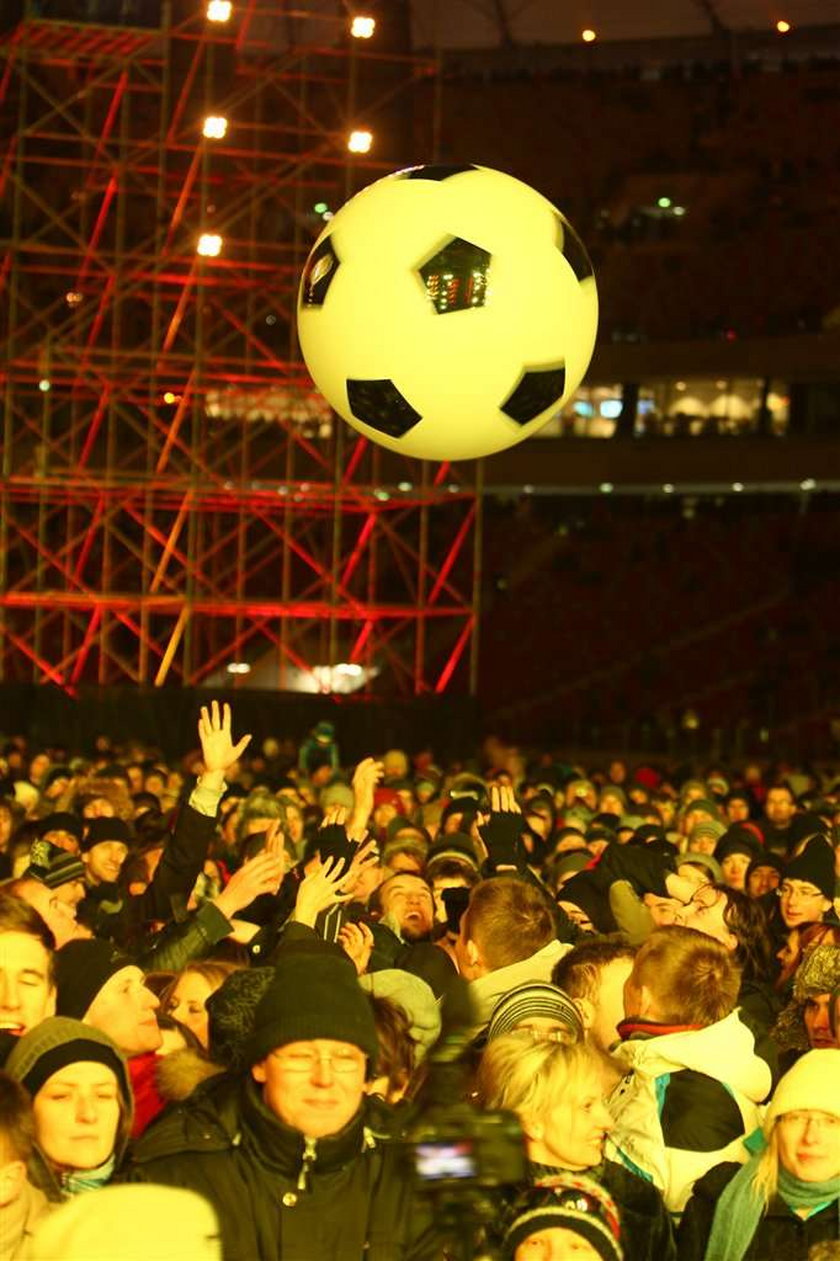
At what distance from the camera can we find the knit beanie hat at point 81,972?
536 centimetres

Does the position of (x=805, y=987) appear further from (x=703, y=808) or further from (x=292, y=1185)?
(x=703, y=808)

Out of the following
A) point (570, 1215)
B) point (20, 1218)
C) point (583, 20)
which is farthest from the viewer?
point (583, 20)

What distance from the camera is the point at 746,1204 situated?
455 centimetres

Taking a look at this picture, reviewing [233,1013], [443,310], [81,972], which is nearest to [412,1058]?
[233,1013]

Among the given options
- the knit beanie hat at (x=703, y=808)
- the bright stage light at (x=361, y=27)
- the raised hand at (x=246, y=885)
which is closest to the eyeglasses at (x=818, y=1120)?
the raised hand at (x=246, y=885)

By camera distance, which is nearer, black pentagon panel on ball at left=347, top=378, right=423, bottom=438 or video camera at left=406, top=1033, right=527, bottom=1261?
video camera at left=406, top=1033, right=527, bottom=1261

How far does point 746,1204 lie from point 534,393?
3328 millimetres

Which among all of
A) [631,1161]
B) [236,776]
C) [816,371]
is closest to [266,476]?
[816,371]

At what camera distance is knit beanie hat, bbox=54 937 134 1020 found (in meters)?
5.36

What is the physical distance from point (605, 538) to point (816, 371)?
14.9 ft

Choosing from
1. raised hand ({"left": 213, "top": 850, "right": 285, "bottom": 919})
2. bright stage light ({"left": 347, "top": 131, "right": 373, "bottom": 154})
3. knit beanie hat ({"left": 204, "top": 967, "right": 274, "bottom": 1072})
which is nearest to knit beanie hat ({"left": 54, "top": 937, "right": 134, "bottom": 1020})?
knit beanie hat ({"left": 204, "top": 967, "right": 274, "bottom": 1072})

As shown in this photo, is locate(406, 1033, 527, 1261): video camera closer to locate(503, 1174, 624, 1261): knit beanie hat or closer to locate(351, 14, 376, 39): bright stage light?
locate(503, 1174, 624, 1261): knit beanie hat

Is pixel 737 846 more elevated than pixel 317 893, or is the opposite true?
pixel 737 846

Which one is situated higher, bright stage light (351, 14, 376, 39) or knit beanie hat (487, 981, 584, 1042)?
bright stage light (351, 14, 376, 39)
